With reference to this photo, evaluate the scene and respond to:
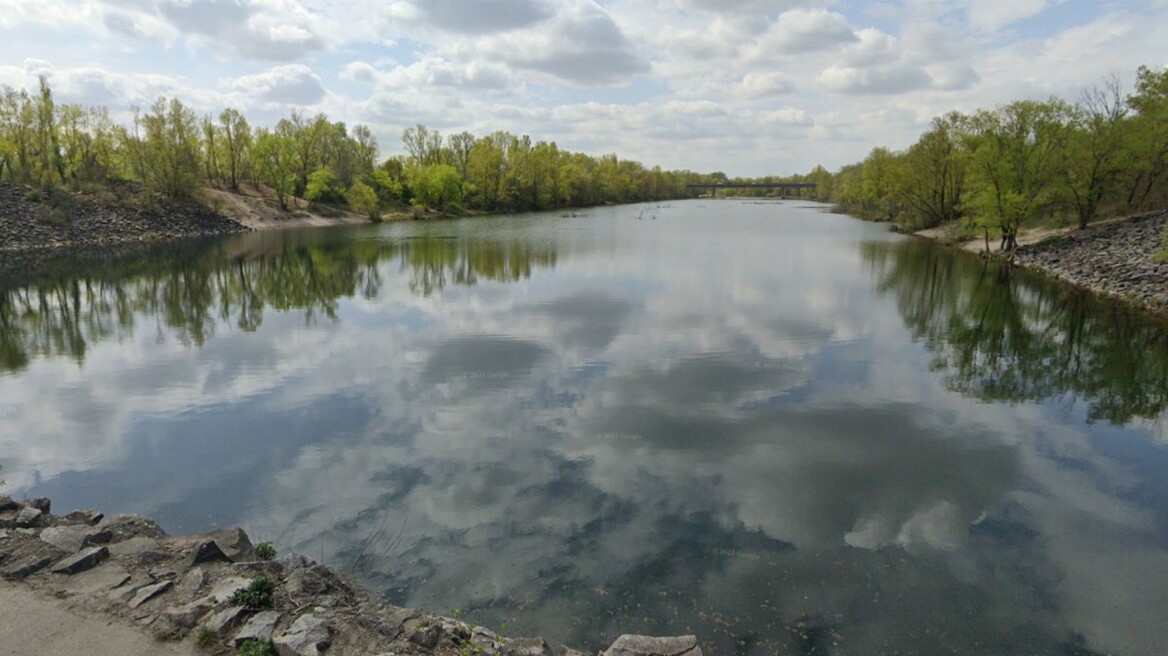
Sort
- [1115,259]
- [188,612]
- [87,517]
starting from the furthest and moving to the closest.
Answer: [1115,259] < [87,517] < [188,612]

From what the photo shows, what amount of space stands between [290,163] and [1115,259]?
84134 mm

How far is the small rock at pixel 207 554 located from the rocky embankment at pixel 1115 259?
111 ft

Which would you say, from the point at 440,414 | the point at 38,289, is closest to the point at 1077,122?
the point at 440,414

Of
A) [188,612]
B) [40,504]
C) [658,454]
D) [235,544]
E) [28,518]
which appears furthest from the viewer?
[658,454]

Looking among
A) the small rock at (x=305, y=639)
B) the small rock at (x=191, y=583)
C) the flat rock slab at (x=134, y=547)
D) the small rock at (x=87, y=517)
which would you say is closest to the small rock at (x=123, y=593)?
the small rock at (x=191, y=583)

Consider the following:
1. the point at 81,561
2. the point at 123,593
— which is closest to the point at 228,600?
the point at 123,593

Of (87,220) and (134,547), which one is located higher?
(87,220)

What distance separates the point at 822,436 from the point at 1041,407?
22.6 feet

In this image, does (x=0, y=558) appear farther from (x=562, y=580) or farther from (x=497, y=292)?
(x=497, y=292)

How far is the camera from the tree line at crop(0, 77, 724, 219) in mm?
57969

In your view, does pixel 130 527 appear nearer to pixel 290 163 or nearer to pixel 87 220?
pixel 87 220

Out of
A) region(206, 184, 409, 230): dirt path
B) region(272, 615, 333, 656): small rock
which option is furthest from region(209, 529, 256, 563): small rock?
region(206, 184, 409, 230): dirt path

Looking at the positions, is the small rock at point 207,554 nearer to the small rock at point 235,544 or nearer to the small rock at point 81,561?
the small rock at point 235,544

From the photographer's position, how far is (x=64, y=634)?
6238 mm
